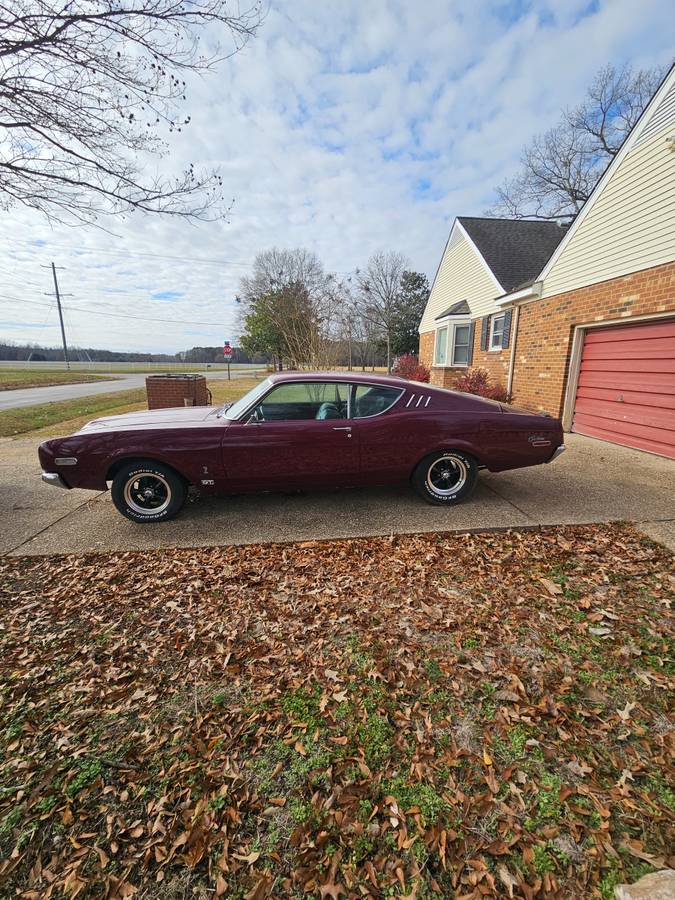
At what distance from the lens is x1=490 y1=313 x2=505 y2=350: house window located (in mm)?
11484

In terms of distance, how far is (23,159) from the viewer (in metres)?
5.35

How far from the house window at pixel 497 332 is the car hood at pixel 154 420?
32.0 ft

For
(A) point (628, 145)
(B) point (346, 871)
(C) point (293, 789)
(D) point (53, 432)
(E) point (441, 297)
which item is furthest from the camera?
(E) point (441, 297)

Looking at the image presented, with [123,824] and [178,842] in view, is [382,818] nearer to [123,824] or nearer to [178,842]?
[178,842]

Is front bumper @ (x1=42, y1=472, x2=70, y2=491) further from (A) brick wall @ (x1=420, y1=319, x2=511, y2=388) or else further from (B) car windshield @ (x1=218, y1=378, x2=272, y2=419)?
(A) brick wall @ (x1=420, y1=319, x2=511, y2=388)

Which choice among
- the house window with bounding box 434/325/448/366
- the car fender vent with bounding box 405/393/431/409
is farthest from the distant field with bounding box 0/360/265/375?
the car fender vent with bounding box 405/393/431/409

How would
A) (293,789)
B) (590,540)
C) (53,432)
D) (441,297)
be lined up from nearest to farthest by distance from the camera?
(293,789), (590,540), (53,432), (441,297)

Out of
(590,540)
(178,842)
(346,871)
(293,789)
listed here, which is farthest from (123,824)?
(590,540)

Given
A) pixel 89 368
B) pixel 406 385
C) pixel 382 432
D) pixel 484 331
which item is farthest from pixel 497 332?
pixel 89 368

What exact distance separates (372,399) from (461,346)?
11697 mm

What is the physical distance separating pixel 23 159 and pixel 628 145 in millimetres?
9093

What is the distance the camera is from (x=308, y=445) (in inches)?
148

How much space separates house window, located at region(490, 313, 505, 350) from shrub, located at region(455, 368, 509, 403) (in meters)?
0.82

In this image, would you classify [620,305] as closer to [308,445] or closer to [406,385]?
[406,385]
